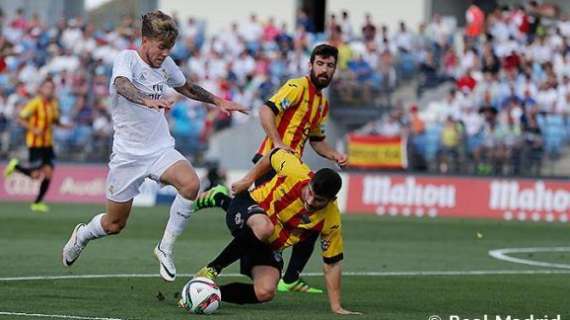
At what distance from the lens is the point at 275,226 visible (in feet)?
37.3

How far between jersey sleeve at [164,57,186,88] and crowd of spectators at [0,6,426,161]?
19.3 metres

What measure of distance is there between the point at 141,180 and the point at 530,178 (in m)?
17.5

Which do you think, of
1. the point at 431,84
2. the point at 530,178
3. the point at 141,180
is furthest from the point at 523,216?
the point at 141,180

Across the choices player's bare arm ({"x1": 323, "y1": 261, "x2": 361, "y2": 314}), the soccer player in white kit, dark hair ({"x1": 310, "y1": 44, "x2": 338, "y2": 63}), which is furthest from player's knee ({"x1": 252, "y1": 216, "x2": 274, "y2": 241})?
dark hair ({"x1": 310, "y1": 44, "x2": 338, "y2": 63})

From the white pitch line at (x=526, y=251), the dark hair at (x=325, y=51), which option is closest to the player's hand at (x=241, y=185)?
the dark hair at (x=325, y=51)

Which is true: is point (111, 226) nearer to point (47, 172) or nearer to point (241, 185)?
point (241, 185)

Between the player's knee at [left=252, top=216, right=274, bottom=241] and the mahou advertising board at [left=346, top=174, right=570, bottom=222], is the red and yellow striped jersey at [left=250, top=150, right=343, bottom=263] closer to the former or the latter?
the player's knee at [left=252, top=216, right=274, bottom=241]

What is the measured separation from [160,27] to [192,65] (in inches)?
921

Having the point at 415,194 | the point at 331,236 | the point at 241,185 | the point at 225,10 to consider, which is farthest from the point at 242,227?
the point at 225,10

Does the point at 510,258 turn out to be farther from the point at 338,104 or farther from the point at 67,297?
the point at 338,104

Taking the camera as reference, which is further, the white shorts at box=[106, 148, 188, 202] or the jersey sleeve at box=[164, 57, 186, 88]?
the jersey sleeve at box=[164, 57, 186, 88]

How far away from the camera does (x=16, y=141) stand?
32.8m

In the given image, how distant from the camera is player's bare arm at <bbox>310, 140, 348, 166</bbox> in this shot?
12.5 meters

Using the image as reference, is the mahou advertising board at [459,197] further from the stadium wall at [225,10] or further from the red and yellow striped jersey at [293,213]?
the red and yellow striped jersey at [293,213]
